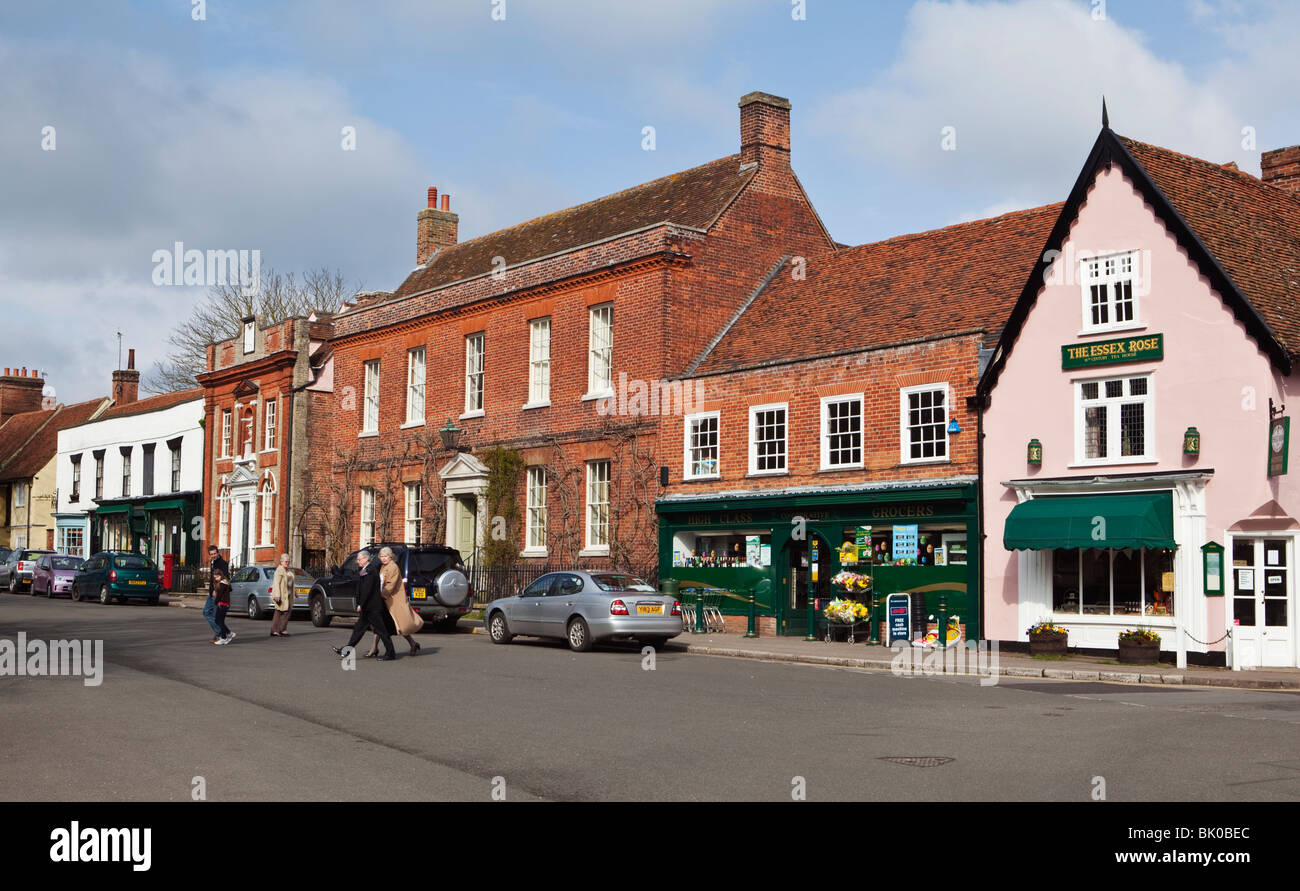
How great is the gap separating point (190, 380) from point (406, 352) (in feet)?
109

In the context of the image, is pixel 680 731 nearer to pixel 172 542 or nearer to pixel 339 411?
pixel 339 411

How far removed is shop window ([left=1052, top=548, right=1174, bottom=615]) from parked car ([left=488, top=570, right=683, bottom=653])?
6.74m

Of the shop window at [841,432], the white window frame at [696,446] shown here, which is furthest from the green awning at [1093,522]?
the white window frame at [696,446]

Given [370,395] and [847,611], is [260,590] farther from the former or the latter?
[847,611]

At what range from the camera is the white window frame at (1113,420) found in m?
21.9

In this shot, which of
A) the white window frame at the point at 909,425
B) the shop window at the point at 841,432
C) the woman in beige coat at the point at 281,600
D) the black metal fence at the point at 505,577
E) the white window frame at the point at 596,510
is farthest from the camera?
the black metal fence at the point at 505,577

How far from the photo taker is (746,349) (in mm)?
30094

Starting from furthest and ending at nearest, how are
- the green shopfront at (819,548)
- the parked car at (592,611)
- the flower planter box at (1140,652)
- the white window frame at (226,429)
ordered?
the white window frame at (226,429)
the green shopfront at (819,548)
the parked car at (592,611)
the flower planter box at (1140,652)

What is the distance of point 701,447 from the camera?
2955 centimetres

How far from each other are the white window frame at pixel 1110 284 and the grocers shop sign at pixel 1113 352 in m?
0.27

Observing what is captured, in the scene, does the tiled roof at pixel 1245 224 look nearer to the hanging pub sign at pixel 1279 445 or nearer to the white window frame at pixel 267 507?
the hanging pub sign at pixel 1279 445

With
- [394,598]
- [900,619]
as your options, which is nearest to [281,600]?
[394,598]

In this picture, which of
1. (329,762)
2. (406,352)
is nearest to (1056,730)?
(329,762)
